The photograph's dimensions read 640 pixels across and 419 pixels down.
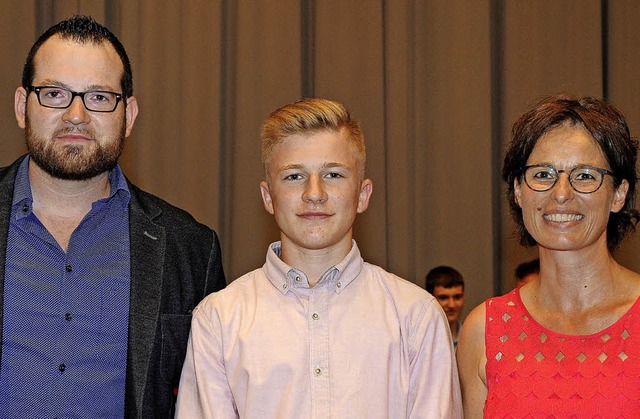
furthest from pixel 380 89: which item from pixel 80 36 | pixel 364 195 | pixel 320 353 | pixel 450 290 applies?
pixel 320 353

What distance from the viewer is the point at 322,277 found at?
264 centimetres

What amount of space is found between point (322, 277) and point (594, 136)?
0.80 m

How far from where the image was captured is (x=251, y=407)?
2.50m

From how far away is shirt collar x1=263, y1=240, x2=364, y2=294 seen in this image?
2.64m

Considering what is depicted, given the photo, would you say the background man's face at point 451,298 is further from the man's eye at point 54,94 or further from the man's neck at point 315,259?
the man's eye at point 54,94

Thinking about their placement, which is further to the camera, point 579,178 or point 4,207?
point 4,207

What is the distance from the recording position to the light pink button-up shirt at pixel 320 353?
250 centimetres

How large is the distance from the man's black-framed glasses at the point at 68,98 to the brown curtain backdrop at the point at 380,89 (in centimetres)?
319

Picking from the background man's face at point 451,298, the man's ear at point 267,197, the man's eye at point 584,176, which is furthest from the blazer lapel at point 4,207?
the background man's face at point 451,298

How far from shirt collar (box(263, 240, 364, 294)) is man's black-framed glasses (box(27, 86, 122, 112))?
63 centimetres

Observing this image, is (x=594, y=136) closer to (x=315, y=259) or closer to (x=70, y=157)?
(x=315, y=259)

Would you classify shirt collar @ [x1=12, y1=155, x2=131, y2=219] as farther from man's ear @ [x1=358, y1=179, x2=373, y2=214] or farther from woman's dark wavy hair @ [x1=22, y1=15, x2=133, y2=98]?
man's ear @ [x1=358, y1=179, x2=373, y2=214]

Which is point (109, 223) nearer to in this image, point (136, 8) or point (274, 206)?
point (274, 206)

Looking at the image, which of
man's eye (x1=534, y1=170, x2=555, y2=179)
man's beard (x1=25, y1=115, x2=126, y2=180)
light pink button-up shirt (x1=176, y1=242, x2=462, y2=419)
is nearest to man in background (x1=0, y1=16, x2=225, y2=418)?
man's beard (x1=25, y1=115, x2=126, y2=180)
